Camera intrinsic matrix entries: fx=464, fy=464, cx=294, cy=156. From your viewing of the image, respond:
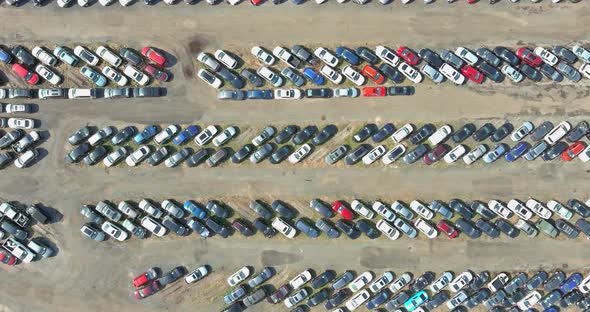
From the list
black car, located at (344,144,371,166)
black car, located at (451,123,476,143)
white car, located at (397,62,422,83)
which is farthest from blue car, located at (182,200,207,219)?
black car, located at (451,123,476,143)

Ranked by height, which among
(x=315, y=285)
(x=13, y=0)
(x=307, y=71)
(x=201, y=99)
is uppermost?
(x=13, y=0)

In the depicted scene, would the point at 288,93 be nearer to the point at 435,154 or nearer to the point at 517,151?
the point at 435,154

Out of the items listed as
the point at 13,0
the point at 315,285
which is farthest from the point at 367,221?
the point at 13,0

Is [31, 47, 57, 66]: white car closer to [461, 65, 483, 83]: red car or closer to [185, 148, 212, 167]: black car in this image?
[185, 148, 212, 167]: black car

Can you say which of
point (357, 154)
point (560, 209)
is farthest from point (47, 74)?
point (560, 209)

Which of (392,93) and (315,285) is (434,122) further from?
(315,285)

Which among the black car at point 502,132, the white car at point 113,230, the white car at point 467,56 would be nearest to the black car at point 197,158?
the white car at point 113,230
